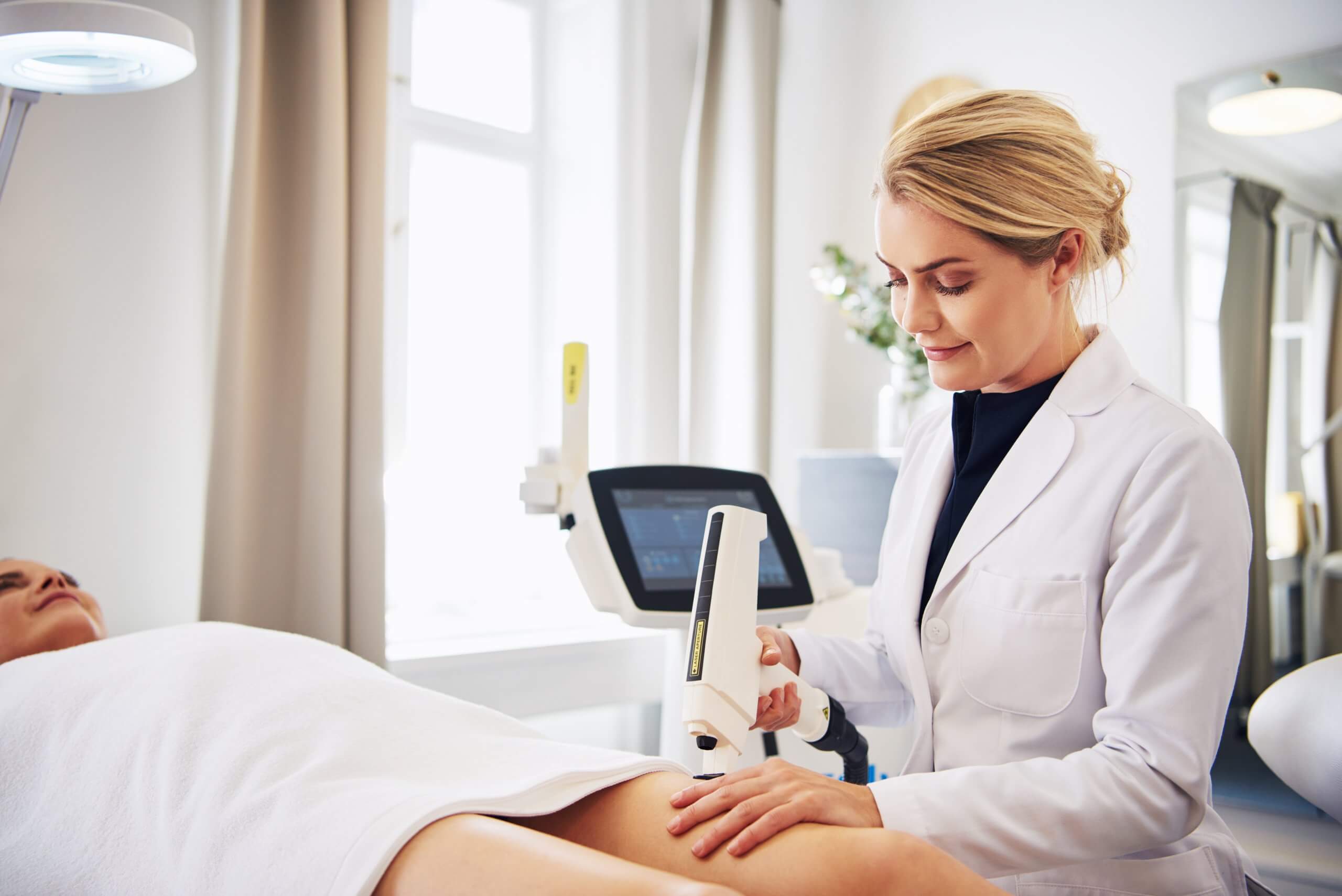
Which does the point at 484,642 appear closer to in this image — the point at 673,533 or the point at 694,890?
the point at 673,533

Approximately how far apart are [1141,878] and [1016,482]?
0.42 metres

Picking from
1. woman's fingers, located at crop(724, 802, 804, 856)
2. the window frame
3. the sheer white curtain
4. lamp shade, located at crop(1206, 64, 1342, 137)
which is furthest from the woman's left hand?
lamp shade, located at crop(1206, 64, 1342, 137)

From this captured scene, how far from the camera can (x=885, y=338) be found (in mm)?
2758

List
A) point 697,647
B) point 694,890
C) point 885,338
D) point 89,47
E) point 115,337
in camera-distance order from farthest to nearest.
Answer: point 885,338 → point 115,337 → point 89,47 → point 697,647 → point 694,890

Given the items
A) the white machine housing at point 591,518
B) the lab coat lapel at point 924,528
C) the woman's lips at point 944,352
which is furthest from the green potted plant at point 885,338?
the woman's lips at point 944,352

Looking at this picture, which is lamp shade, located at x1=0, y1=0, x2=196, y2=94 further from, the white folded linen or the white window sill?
the white window sill

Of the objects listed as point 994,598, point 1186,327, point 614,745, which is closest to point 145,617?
point 614,745

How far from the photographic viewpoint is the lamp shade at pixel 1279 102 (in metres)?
2.22

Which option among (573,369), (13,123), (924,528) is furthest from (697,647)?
(13,123)

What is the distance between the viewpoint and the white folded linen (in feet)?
3.16

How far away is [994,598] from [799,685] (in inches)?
9.4

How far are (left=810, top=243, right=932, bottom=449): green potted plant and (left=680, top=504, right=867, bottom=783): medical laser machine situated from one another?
1769mm

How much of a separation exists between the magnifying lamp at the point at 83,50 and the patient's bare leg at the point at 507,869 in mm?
1206

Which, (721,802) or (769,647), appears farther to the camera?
(769,647)
